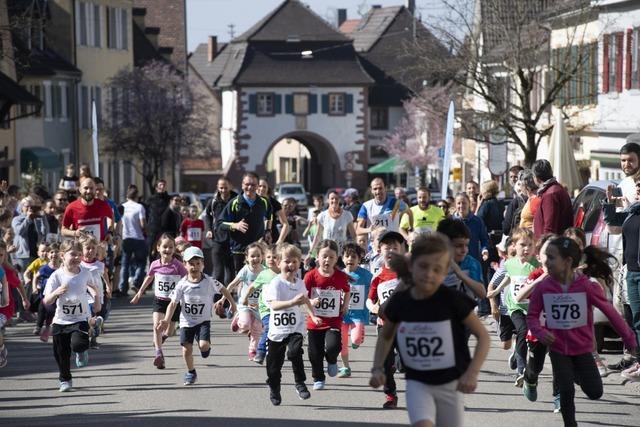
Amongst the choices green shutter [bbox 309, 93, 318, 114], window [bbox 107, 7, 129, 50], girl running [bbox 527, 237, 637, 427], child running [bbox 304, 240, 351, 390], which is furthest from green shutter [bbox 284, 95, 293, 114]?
girl running [bbox 527, 237, 637, 427]

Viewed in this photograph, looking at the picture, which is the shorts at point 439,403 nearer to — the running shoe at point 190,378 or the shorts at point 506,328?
the shorts at point 506,328

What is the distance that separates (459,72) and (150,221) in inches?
696

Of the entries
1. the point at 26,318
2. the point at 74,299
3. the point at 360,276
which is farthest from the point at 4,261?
the point at 26,318

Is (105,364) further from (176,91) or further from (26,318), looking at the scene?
(176,91)

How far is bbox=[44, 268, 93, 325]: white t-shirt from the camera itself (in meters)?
14.2

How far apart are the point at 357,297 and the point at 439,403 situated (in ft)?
20.0

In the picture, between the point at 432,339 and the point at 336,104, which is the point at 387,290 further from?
the point at 336,104

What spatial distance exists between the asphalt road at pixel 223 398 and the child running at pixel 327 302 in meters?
0.40

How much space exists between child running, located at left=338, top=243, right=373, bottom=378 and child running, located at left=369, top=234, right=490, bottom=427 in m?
5.57

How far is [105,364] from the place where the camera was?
16.5 m

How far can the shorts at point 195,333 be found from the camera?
14422 mm

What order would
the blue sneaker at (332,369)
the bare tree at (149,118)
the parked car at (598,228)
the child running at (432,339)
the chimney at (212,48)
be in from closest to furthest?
the child running at (432,339) < the blue sneaker at (332,369) < the parked car at (598,228) < the bare tree at (149,118) < the chimney at (212,48)

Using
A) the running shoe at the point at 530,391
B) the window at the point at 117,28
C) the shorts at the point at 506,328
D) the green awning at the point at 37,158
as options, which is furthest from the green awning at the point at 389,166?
the running shoe at the point at 530,391

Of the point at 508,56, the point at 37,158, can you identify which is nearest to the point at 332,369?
the point at 508,56
